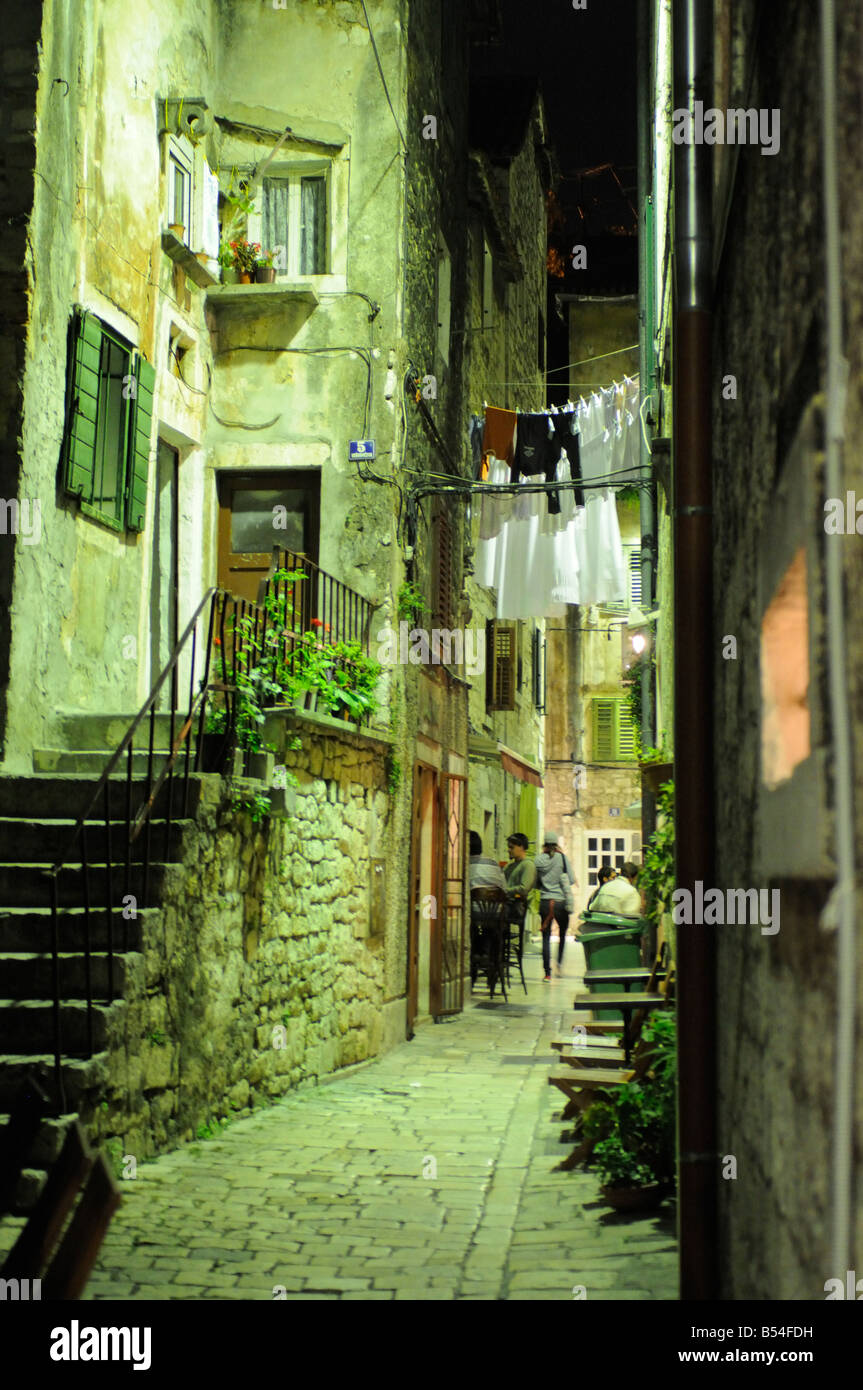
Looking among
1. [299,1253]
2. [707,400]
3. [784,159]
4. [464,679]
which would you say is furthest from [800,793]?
[464,679]

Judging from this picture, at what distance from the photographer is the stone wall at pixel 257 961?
21.1 ft

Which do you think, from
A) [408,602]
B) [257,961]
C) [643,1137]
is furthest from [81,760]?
[408,602]

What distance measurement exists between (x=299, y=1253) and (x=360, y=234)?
9.34 metres

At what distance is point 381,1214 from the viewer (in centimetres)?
574

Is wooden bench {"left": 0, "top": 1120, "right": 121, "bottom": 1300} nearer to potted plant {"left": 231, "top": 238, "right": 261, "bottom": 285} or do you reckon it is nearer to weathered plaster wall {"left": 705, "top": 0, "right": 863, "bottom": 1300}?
weathered plaster wall {"left": 705, "top": 0, "right": 863, "bottom": 1300}

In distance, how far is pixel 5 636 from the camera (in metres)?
7.99

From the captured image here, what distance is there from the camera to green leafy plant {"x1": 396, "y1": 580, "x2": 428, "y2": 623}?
11.9 m

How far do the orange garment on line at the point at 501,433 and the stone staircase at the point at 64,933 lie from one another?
7316mm

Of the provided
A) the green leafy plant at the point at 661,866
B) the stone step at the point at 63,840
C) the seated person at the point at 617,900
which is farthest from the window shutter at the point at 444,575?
the stone step at the point at 63,840

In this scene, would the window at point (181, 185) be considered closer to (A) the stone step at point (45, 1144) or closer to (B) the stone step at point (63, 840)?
(B) the stone step at point (63, 840)

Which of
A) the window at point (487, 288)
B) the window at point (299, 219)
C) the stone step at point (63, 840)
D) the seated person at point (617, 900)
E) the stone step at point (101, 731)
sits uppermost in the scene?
the window at point (487, 288)

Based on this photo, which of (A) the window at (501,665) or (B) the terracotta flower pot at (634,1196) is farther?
(A) the window at (501,665)

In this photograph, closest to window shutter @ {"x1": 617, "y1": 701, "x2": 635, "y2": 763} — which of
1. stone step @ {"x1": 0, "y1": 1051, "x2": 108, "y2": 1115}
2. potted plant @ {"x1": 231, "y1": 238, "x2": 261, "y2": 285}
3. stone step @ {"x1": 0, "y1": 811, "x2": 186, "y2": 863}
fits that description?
potted plant @ {"x1": 231, "y1": 238, "x2": 261, "y2": 285}

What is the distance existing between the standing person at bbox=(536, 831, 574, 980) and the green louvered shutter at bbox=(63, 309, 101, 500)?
9980 mm
